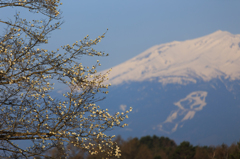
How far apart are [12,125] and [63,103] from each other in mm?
1967

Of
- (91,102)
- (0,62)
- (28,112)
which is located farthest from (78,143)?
(0,62)

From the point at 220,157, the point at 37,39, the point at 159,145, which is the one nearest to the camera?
the point at 37,39

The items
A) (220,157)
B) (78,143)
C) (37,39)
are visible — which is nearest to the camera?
(78,143)

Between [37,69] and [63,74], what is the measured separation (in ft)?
3.17

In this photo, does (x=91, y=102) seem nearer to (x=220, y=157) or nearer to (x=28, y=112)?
(x=28, y=112)

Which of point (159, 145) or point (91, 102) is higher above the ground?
point (159, 145)

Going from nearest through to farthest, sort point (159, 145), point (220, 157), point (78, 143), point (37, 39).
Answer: point (78, 143) < point (37, 39) < point (220, 157) < point (159, 145)

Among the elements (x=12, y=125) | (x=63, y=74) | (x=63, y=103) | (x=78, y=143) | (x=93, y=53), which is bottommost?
(x=78, y=143)

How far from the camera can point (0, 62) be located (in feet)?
32.8

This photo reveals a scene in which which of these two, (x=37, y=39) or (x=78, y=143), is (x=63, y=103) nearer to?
(x=78, y=143)

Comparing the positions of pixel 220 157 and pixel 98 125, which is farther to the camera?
pixel 220 157

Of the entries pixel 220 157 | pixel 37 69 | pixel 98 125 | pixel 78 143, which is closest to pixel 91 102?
pixel 98 125

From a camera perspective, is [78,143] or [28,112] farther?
[28,112]

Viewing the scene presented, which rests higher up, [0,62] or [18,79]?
[0,62]
